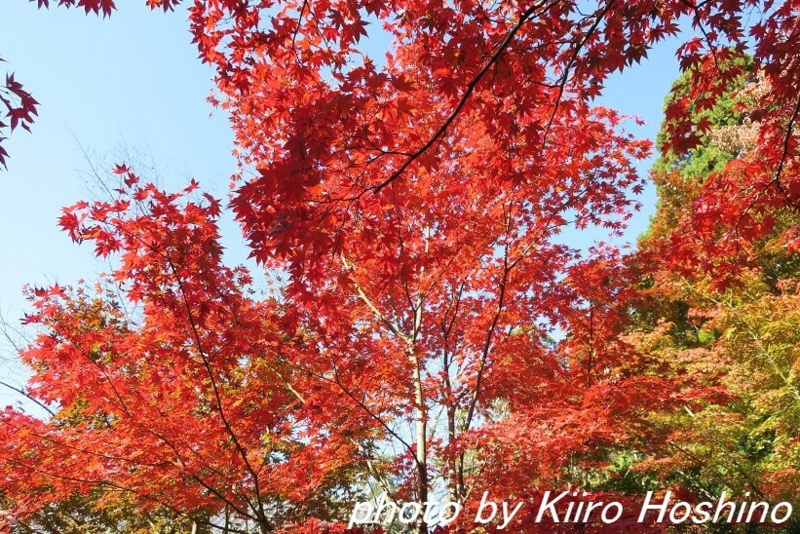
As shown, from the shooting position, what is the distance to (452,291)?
759cm

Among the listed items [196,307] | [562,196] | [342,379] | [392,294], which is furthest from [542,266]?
[196,307]

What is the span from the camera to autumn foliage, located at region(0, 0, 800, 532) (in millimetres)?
3889

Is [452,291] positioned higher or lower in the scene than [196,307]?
higher

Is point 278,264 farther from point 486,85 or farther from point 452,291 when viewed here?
point 486,85

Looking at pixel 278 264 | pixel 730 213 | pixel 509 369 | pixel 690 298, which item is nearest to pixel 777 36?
pixel 730 213

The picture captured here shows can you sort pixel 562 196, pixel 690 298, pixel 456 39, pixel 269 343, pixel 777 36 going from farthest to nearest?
pixel 690 298 < pixel 562 196 < pixel 269 343 < pixel 777 36 < pixel 456 39

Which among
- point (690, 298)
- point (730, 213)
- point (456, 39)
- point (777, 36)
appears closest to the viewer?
point (456, 39)

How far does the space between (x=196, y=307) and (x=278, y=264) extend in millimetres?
3234

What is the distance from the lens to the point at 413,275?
22.1 feet

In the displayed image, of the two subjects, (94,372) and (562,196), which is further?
(562,196)

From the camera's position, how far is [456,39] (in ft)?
12.7

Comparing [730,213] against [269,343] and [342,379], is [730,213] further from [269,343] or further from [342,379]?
[269,343]

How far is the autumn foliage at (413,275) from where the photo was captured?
389 centimetres

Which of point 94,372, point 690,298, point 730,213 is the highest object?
point 690,298
